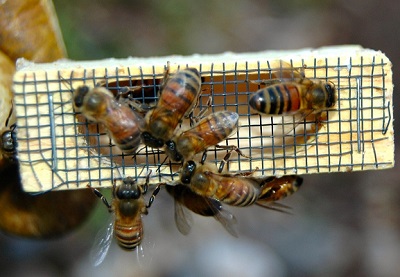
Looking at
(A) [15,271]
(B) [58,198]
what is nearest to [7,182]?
(B) [58,198]

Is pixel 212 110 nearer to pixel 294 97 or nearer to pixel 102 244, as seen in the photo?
pixel 294 97

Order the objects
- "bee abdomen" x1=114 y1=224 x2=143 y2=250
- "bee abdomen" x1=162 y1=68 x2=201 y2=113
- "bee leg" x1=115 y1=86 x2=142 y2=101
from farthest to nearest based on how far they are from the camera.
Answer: "bee abdomen" x1=114 y1=224 x2=143 y2=250 < "bee leg" x1=115 y1=86 x2=142 y2=101 < "bee abdomen" x1=162 y1=68 x2=201 y2=113

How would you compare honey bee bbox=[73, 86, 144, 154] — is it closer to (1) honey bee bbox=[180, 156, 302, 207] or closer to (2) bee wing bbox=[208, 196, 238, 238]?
(1) honey bee bbox=[180, 156, 302, 207]

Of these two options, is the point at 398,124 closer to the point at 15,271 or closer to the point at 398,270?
the point at 398,270

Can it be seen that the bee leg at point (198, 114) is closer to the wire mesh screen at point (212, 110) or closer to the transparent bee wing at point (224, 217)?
the wire mesh screen at point (212, 110)

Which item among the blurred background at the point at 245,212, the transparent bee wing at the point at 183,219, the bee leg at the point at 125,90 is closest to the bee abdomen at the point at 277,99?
the bee leg at the point at 125,90

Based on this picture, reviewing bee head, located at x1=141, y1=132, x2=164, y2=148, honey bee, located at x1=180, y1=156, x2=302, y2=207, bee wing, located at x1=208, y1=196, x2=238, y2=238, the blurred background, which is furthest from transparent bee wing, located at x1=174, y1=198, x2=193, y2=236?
the blurred background
